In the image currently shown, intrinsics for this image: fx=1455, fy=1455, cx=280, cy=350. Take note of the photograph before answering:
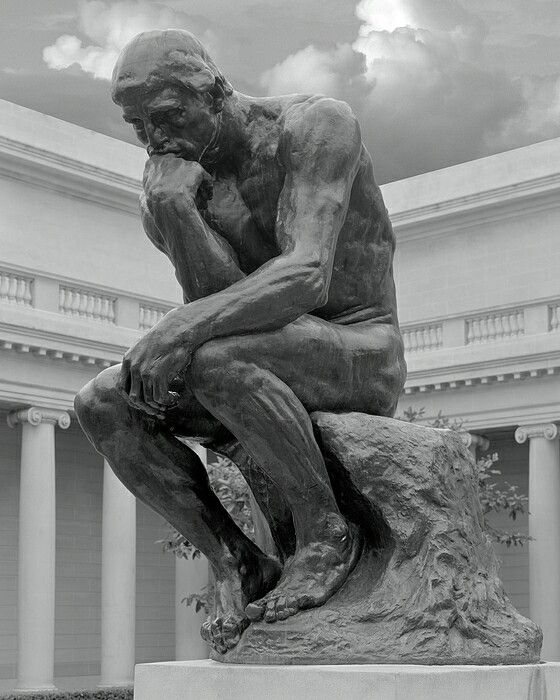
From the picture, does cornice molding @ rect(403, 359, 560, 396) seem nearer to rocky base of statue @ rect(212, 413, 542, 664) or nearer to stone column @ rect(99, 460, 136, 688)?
stone column @ rect(99, 460, 136, 688)

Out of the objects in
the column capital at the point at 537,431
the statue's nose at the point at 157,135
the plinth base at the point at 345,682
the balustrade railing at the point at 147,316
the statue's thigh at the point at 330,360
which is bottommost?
the plinth base at the point at 345,682

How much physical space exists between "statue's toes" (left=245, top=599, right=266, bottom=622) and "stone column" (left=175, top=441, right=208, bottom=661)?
27438mm

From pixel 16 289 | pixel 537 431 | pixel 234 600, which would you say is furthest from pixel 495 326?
pixel 234 600

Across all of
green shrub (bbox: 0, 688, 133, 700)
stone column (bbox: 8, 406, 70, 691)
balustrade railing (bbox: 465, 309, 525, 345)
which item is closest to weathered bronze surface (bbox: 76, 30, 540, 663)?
green shrub (bbox: 0, 688, 133, 700)

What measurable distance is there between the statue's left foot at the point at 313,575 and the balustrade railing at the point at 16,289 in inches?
899

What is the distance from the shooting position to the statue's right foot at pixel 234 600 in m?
4.64

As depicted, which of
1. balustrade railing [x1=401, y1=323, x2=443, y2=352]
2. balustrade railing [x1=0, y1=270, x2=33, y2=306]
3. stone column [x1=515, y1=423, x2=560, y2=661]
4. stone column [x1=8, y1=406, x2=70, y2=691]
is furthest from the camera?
balustrade railing [x1=401, y1=323, x2=443, y2=352]

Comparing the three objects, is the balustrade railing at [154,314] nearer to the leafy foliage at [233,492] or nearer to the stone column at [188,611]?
the stone column at [188,611]

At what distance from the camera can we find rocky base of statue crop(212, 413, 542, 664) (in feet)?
14.5

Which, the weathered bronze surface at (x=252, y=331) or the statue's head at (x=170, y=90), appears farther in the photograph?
the statue's head at (x=170, y=90)

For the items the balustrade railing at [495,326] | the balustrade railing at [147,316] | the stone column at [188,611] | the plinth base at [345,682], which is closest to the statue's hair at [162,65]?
the plinth base at [345,682]

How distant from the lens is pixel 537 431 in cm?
2939

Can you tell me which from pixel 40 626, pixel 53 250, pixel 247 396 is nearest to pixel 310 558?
pixel 247 396

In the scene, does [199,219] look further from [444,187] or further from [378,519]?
[444,187]
